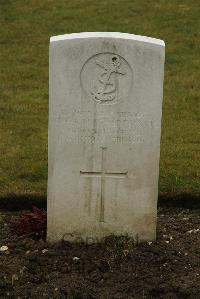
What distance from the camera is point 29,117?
886 cm

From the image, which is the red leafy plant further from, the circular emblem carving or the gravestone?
the circular emblem carving

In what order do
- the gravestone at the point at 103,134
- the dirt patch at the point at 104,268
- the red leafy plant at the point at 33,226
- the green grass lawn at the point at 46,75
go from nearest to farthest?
the dirt patch at the point at 104,268 < the gravestone at the point at 103,134 < the red leafy plant at the point at 33,226 < the green grass lawn at the point at 46,75

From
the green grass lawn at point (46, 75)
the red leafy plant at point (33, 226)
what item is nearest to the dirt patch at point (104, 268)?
the red leafy plant at point (33, 226)

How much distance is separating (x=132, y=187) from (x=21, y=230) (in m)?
1.03

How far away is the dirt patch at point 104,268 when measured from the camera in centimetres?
473

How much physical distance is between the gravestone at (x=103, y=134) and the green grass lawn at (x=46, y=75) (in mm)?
1166

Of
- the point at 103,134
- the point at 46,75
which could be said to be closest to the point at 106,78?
the point at 103,134

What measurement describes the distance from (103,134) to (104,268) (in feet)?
3.35

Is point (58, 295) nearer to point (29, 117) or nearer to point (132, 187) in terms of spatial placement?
point (132, 187)

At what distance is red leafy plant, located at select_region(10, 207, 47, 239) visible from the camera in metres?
5.56

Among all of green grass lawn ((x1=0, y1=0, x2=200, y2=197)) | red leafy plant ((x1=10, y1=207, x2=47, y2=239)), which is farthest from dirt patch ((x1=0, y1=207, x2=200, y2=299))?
green grass lawn ((x1=0, y1=0, x2=200, y2=197))

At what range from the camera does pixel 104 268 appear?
5.02m

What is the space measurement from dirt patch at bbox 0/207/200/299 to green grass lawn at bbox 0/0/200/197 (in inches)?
44.5

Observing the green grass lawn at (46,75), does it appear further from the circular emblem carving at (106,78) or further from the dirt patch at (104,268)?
the circular emblem carving at (106,78)
